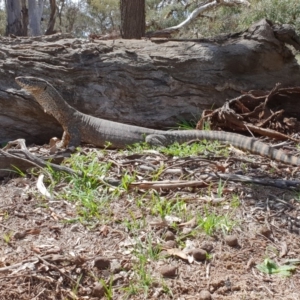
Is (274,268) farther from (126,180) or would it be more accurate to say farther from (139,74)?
(139,74)

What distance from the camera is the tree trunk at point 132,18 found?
322 inches

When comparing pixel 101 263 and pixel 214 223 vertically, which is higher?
pixel 214 223

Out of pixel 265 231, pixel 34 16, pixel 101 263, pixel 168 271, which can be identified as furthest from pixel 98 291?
pixel 34 16

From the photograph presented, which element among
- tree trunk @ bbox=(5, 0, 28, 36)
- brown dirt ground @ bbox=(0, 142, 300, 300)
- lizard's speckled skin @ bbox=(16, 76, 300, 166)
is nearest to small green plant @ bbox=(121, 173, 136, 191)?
brown dirt ground @ bbox=(0, 142, 300, 300)

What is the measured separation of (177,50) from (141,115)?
1.15 m

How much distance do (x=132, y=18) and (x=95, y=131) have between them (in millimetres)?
3283

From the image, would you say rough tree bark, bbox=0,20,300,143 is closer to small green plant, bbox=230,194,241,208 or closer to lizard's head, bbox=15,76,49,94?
lizard's head, bbox=15,76,49,94

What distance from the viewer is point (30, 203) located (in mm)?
3576

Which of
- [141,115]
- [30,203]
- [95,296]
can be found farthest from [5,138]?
[95,296]

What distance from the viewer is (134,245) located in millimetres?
2930

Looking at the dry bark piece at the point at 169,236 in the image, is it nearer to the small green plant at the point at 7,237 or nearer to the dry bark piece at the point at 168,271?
the dry bark piece at the point at 168,271

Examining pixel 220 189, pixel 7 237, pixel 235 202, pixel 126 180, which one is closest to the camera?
pixel 7 237

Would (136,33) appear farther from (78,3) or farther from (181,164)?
(78,3)

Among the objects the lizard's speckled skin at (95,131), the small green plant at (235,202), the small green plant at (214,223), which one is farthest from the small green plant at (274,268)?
the lizard's speckled skin at (95,131)
